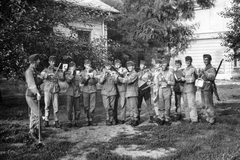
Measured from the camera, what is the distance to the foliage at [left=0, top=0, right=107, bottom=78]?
9.22m

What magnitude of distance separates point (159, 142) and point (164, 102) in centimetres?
218

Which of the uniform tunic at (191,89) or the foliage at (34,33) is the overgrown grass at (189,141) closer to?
the uniform tunic at (191,89)

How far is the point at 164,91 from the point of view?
8445 mm

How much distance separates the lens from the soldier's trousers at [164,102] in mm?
8430

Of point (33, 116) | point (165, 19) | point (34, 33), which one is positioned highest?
point (165, 19)

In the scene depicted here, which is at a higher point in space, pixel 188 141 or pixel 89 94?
pixel 89 94

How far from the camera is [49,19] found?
34.5ft

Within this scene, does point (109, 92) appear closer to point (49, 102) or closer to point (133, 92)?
A: point (133, 92)

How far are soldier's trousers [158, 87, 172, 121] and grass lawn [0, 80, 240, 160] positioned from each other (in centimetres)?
45

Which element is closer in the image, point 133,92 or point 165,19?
point 133,92

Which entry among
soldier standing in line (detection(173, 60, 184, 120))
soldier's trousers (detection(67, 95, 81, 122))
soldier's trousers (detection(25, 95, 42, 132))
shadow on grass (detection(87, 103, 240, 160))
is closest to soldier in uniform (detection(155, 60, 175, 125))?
soldier standing in line (detection(173, 60, 184, 120))

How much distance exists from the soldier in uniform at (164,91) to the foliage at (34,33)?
359 centimetres

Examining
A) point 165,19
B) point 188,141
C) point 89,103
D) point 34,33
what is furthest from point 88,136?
point 165,19

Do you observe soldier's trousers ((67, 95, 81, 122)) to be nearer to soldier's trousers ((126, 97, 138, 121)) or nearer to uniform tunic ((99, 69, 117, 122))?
uniform tunic ((99, 69, 117, 122))
